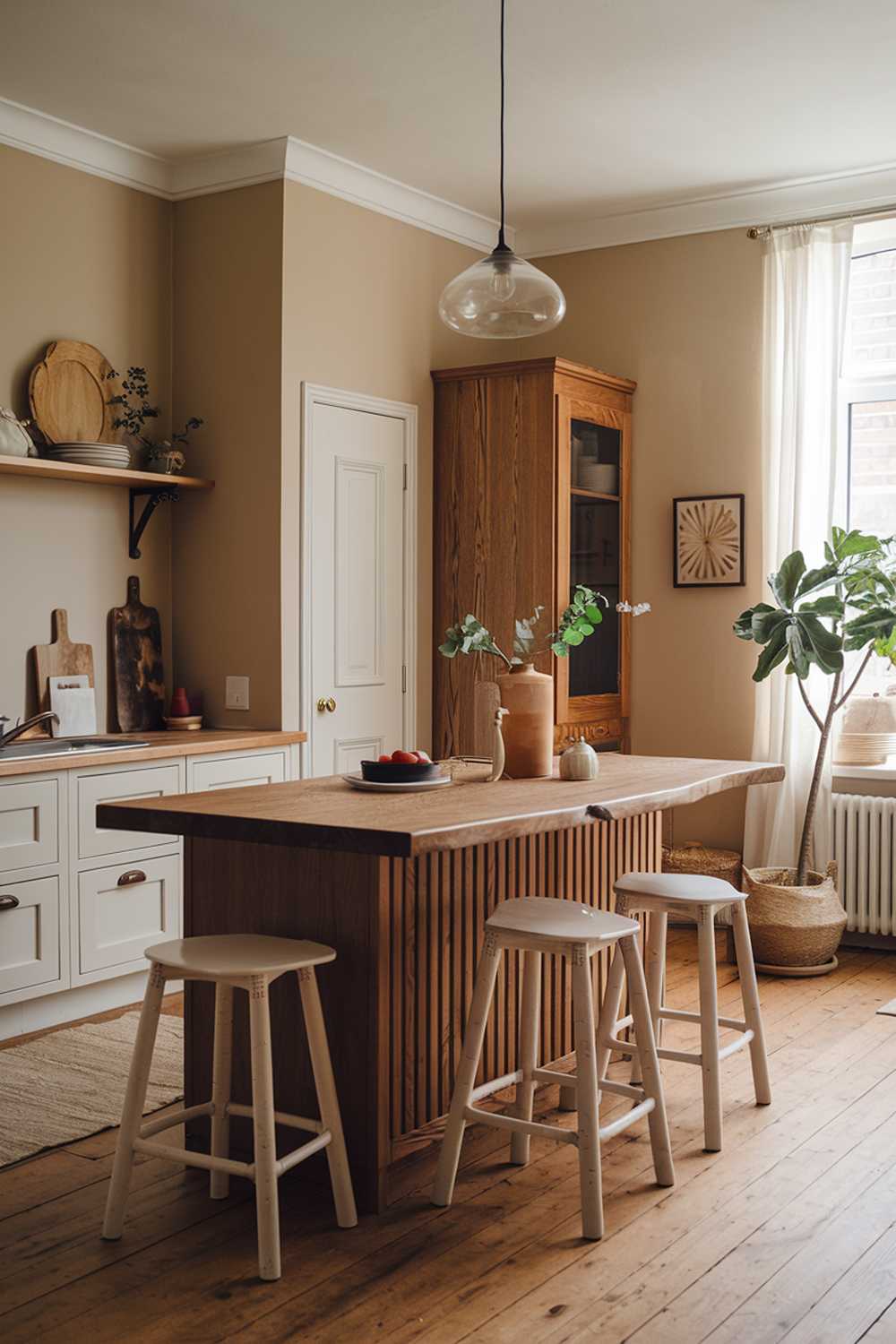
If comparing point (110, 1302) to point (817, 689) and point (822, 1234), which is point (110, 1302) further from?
point (817, 689)

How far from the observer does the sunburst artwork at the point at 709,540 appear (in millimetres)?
5496

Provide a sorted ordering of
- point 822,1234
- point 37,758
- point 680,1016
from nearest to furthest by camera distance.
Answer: point 822,1234
point 680,1016
point 37,758

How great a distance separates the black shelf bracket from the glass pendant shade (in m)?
1.96

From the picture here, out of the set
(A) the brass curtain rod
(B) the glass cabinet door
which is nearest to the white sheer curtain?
(A) the brass curtain rod

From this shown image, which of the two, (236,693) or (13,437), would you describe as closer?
(13,437)

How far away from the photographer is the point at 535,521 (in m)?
5.33

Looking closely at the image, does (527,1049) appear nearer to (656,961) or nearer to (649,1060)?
(649,1060)

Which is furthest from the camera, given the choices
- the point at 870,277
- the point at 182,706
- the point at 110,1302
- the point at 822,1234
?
the point at 870,277

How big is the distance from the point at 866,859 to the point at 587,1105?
9.36 ft

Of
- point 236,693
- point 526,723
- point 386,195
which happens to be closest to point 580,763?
point 526,723

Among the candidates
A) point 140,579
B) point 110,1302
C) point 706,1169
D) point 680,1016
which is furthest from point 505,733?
point 140,579

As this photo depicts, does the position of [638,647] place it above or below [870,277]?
below

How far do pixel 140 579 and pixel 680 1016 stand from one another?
2.63 m

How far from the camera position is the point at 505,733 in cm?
354
